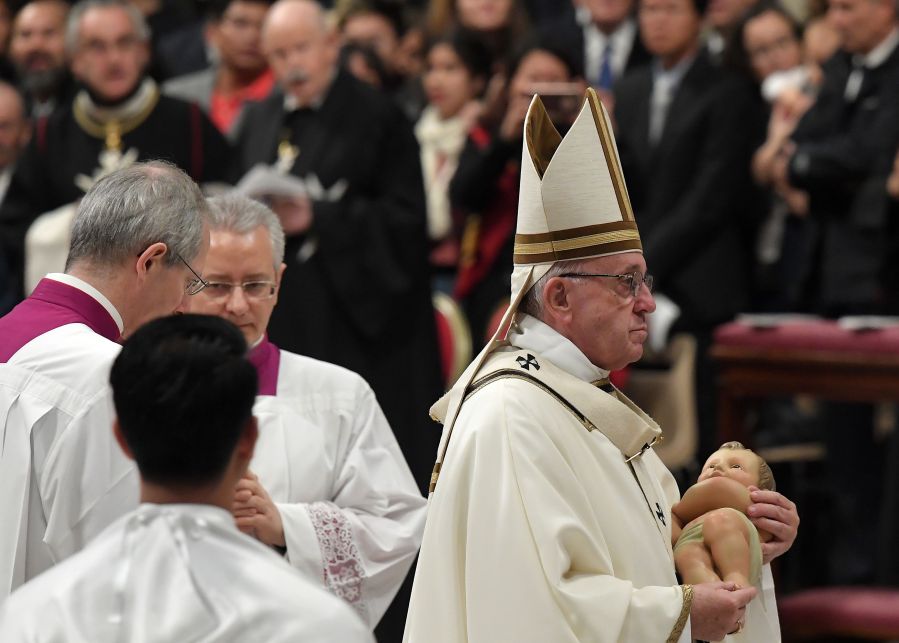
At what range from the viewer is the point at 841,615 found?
6.55 meters

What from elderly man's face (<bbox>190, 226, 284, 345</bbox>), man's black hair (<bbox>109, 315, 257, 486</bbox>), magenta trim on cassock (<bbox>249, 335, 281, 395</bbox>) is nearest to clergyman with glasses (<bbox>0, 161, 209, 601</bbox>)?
elderly man's face (<bbox>190, 226, 284, 345</bbox>)

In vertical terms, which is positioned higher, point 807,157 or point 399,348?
point 807,157

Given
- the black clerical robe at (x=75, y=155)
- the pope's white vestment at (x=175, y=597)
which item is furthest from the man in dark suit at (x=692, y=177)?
the pope's white vestment at (x=175, y=597)

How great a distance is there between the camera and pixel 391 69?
956 centimetres

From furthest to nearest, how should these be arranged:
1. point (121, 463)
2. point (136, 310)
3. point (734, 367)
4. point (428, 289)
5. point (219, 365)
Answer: point (428, 289) → point (734, 367) → point (136, 310) → point (121, 463) → point (219, 365)

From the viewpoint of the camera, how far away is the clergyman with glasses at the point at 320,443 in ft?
13.8

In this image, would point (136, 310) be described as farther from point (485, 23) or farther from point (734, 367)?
point (485, 23)

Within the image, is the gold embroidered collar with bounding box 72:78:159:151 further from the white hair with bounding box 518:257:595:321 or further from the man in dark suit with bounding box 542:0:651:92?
the white hair with bounding box 518:257:595:321

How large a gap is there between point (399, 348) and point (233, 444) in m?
5.00

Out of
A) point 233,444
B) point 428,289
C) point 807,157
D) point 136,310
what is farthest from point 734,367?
point 233,444

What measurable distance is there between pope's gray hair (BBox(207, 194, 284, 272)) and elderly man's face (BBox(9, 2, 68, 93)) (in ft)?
16.9

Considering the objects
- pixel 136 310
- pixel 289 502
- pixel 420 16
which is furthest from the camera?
pixel 420 16

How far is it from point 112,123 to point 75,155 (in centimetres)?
23

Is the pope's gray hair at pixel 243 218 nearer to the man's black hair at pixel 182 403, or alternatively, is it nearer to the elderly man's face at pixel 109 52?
the man's black hair at pixel 182 403
